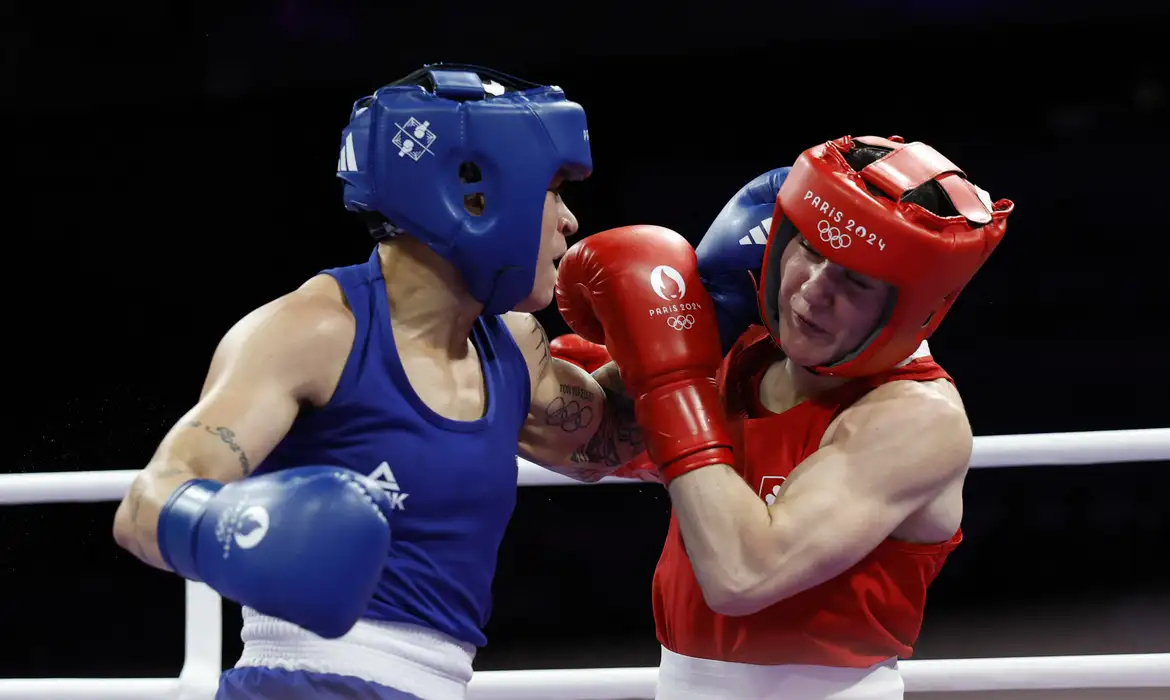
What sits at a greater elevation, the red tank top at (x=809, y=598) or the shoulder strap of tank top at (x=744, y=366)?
the shoulder strap of tank top at (x=744, y=366)

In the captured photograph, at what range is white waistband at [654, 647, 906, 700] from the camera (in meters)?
1.76

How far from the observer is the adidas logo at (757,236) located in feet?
6.22

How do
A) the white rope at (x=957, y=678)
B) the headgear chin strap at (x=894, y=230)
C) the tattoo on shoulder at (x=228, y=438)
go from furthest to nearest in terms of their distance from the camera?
the white rope at (x=957, y=678) → the headgear chin strap at (x=894, y=230) → the tattoo on shoulder at (x=228, y=438)

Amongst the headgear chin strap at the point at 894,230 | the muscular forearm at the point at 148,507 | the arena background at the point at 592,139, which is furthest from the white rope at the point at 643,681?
the arena background at the point at 592,139

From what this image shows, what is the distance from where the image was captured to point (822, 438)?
70.2 inches

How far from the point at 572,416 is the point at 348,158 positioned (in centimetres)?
55

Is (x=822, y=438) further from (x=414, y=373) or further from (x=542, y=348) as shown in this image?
(x=414, y=373)

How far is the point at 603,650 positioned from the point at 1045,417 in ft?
6.98

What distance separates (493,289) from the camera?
1682 mm

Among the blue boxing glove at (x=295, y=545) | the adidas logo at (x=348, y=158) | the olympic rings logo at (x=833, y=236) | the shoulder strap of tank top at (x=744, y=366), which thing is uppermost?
the adidas logo at (x=348, y=158)

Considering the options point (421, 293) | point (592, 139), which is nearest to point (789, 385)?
point (421, 293)

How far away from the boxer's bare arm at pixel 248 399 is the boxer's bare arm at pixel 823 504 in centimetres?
54

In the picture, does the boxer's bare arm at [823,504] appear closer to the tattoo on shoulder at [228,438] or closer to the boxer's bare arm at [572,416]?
the boxer's bare arm at [572,416]

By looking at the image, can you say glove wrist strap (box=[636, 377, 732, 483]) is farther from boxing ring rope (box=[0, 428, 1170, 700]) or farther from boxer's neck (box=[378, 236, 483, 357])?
boxing ring rope (box=[0, 428, 1170, 700])
